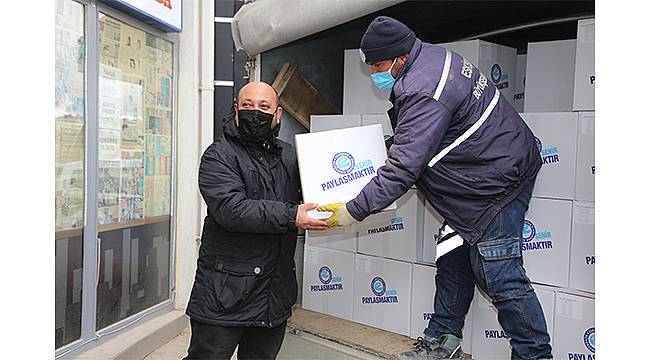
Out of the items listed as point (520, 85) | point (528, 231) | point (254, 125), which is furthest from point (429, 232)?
point (254, 125)

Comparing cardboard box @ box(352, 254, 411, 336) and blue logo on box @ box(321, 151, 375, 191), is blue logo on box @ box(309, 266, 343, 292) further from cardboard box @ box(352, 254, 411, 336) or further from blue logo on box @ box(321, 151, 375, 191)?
blue logo on box @ box(321, 151, 375, 191)

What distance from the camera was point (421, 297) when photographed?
3.36 metres

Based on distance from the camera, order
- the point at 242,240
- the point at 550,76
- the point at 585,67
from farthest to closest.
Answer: the point at 550,76 → the point at 585,67 → the point at 242,240

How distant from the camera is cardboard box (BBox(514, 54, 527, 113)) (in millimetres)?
3838

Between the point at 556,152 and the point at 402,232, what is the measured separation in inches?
38.0

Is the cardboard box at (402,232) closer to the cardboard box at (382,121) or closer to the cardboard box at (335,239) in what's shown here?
the cardboard box at (335,239)

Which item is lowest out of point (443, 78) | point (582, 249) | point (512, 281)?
point (512, 281)

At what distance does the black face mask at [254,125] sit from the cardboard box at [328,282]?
4.46 ft

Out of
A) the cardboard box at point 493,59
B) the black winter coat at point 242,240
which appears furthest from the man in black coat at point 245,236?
the cardboard box at point 493,59

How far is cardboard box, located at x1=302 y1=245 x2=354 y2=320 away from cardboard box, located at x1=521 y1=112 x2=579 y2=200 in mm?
1257

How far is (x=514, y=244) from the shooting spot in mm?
2617

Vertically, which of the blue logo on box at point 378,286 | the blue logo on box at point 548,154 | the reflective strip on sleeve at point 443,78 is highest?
the reflective strip on sleeve at point 443,78

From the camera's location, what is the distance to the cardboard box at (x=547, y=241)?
9.41 feet

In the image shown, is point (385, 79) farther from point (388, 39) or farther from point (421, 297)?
point (421, 297)
